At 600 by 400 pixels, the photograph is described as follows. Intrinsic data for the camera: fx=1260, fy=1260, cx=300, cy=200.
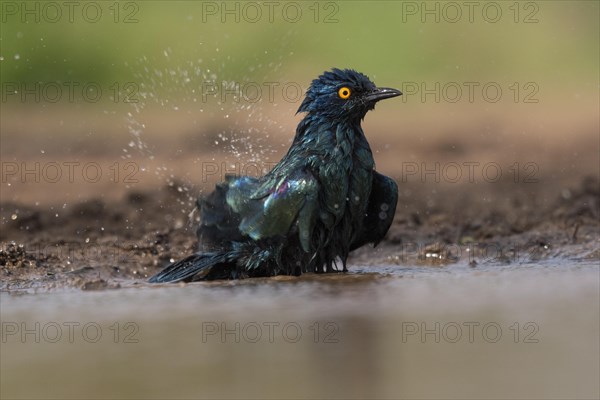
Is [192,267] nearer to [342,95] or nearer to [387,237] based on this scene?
[342,95]

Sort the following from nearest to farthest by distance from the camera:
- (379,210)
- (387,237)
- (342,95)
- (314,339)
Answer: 1. (314,339)
2. (342,95)
3. (379,210)
4. (387,237)

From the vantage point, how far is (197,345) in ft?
18.4

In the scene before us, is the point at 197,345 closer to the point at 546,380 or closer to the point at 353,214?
the point at 546,380

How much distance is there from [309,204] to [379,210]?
720 millimetres

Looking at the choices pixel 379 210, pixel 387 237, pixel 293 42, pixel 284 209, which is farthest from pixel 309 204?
pixel 293 42

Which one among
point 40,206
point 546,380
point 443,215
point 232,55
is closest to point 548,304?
point 546,380

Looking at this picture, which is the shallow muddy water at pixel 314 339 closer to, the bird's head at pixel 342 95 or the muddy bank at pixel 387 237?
the muddy bank at pixel 387 237

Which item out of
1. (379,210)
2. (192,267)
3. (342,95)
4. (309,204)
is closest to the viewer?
(309,204)

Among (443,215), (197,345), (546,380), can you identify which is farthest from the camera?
(443,215)

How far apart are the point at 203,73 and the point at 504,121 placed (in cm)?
338

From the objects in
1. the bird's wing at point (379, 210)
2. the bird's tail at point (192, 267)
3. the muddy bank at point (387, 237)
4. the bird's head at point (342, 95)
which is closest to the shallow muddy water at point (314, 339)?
the bird's tail at point (192, 267)

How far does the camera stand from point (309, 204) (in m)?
7.61

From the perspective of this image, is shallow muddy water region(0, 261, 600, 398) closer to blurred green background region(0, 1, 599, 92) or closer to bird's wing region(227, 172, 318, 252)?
bird's wing region(227, 172, 318, 252)

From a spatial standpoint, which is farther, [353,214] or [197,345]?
[353,214]
